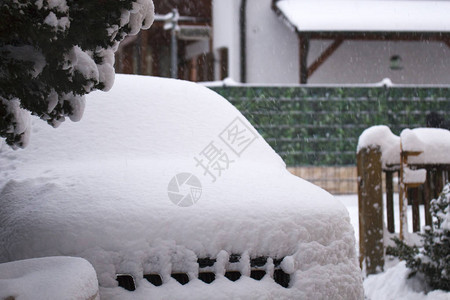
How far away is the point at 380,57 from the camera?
16.1 m

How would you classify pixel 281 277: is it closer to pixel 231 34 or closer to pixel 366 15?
pixel 231 34

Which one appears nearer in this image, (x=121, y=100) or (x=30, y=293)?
(x=30, y=293)

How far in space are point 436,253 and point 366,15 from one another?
11.7 metres

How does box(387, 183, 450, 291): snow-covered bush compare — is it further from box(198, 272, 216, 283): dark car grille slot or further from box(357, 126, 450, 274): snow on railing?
box(198, 272, 216, 283): dark car grille slot

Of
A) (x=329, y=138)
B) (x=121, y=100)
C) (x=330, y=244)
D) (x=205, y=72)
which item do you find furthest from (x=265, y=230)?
(x=205, y=72)

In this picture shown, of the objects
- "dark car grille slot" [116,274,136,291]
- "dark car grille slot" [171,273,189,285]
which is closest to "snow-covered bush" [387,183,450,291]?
"dark car grille slot" [171,273,189,285]

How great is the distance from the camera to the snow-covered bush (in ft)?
14.3

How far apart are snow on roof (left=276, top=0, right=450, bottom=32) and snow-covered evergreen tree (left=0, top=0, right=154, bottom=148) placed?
1219cm

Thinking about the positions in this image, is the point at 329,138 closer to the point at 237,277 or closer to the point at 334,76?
the point at 334,76

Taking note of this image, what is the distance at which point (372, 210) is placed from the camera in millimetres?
5246

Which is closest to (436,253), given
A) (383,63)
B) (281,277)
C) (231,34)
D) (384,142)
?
(384,142)

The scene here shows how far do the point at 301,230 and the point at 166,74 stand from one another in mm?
16977

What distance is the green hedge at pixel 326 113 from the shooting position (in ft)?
39.1

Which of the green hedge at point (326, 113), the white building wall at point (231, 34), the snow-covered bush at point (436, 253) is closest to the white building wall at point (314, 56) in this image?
the white building wall at point (231, 34)
